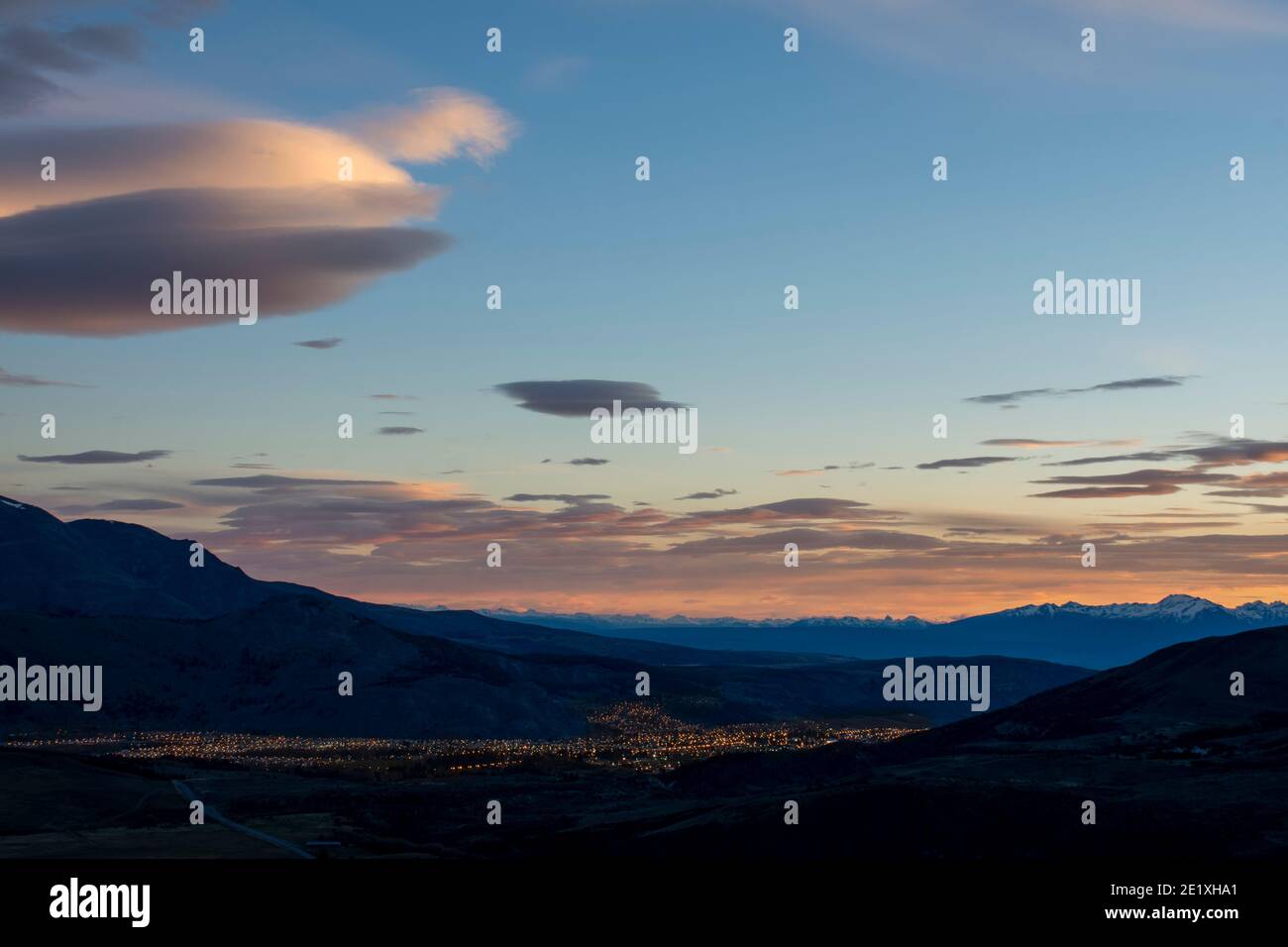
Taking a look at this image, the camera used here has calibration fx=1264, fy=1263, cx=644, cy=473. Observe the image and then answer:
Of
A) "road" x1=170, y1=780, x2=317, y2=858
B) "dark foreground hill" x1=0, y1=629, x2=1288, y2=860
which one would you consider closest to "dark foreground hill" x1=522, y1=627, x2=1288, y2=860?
"dark foreground hill" x1=0, y1=629, x2=1288, y2=860

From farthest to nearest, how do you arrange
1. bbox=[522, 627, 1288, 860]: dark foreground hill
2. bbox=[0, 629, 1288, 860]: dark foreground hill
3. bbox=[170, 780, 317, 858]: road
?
bbox=[170, 780, 317, 858]: road → bbox=[0, 629, 1288, 860]: dark foreground hill → bbox=[522, 627, 1288, 860]: dark foreground hill

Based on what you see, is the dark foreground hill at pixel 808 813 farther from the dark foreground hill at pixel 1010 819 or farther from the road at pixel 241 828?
the road at pixel 241 828

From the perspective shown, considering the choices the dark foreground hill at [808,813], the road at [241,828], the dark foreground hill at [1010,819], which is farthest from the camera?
the road at [241,828]

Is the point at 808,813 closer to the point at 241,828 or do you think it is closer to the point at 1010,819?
the point at 1010,819

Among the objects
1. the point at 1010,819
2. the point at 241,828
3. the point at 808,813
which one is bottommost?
the point at 241,828

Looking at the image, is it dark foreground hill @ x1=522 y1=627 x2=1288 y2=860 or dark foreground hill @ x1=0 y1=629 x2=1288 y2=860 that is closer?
dark foreground hill @ x1=522 y1=627 x2=1288 y2=860

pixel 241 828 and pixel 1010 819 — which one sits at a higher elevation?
pixel 1010 819

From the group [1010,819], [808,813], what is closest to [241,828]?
[808,813]

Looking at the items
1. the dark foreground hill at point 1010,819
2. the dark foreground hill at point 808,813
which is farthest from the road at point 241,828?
the dark foreground hill at point 1010,819

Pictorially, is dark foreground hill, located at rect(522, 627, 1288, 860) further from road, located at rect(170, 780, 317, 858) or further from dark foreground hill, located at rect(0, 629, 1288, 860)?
road, located at rect(170, 780, 317, 858)
